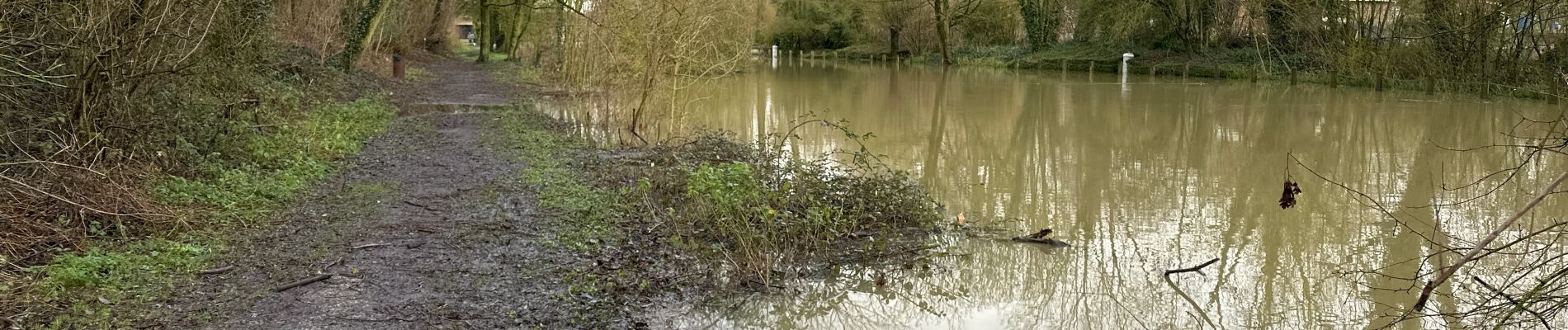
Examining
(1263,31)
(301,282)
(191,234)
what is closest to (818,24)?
(1263,31)

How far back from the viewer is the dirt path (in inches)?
193

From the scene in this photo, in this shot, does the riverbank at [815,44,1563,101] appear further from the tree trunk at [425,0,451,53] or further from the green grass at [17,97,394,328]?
the tree trunk at [425,0,451,53]

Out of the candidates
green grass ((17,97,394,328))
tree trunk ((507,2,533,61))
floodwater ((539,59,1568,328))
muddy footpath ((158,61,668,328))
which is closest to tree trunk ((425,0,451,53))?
tree trunk ((507,2,533,61))

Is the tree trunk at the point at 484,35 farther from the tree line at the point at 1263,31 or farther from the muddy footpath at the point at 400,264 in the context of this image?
the muddy footpath at the point at 400,264

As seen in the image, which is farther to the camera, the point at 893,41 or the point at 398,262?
the point at 893,41

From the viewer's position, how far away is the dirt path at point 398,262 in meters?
4.90

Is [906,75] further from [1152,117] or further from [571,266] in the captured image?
[571,266]

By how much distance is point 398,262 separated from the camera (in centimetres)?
589

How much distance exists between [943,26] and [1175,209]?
3443 centimetres

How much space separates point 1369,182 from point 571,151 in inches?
305

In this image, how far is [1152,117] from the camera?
18.7 m

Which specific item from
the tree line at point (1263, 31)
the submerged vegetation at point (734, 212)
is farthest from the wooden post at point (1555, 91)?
the submerged vegetation at point (734, 212)

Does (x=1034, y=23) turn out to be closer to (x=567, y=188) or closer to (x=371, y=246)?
(x=567, y=188)

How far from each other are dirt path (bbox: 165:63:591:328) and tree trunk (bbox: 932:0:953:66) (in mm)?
34750
